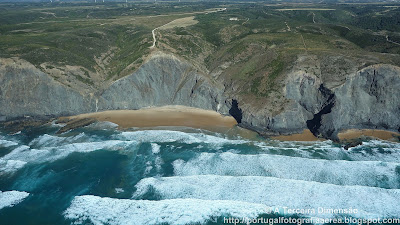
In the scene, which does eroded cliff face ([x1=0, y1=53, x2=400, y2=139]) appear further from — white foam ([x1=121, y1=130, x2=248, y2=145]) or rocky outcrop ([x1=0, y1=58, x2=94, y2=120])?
white foam ([x1=121, y1=130, x2=248, y2=145])

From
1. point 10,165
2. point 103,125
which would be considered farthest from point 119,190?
point 103,125

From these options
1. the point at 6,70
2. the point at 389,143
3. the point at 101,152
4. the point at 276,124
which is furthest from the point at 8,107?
the point at 389,143

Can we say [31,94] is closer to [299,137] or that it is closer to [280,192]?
[280,192]

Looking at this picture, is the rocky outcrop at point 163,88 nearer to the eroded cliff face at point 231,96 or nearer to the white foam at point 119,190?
the eroded cliff face at point 231,96

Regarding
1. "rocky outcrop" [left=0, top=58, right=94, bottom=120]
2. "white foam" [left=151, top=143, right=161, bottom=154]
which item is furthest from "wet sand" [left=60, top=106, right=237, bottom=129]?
"white foam" [left=151, top=143, right=161, bottom=154]

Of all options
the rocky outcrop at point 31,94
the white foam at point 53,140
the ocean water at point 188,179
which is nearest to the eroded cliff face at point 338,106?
the ocean water at point 188,179
